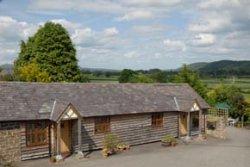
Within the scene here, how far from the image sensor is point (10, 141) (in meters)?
27.2

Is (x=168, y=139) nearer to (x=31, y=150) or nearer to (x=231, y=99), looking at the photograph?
(x=31, y=150)

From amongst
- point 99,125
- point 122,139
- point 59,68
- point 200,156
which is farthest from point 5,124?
Result: point 59,68

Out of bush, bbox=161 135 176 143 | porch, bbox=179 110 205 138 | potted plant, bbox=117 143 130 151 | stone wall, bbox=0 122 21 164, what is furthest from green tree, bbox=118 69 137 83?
stone wall, bbox=0 122 21 164

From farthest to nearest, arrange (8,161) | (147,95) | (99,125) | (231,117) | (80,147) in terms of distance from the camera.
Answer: (231,117) → (147,95) → (99,125) → (80,147) → (8,161)

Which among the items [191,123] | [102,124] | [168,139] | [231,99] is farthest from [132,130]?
[231,99]

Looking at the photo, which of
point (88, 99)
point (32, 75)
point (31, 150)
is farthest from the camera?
point (32, 75)

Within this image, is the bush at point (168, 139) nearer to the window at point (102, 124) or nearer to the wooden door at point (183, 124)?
the wooden door at point (183, 124)

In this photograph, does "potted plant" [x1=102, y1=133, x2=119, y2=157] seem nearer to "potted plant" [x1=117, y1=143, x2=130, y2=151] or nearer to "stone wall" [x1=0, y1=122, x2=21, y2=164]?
"potted plant" [x1=117, y1=143, x2=130, y2=151]

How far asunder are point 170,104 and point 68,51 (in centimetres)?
2426

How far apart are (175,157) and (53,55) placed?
99.9ft

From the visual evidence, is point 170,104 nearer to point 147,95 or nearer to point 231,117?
point 147,95

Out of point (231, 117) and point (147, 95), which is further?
point (231, 117)

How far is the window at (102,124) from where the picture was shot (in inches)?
1271

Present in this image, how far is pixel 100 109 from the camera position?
32.6 meters
